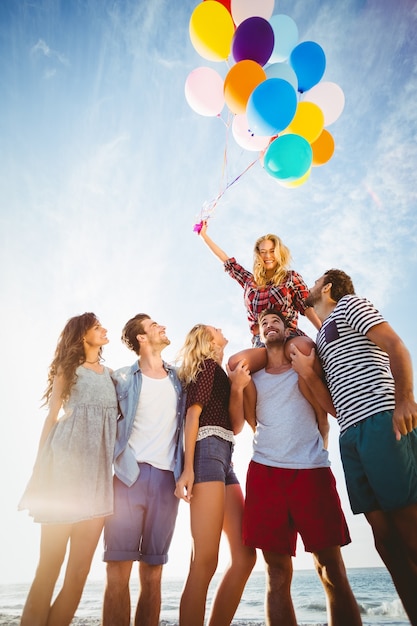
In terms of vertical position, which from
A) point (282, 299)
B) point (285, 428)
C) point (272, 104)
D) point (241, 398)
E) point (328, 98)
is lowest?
point (285, 428)

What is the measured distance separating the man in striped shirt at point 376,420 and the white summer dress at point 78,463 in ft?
4.92

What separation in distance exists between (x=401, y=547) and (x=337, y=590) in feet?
1.54

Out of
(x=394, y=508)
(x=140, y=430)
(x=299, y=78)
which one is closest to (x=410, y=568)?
(x=394, y=508)

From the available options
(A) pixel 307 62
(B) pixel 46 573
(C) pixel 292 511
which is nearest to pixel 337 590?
(C) pixel 292 511

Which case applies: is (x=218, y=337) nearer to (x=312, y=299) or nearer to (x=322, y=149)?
(x=312, y=299)

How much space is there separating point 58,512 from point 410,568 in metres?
2.09

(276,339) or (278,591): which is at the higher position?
(276,339)

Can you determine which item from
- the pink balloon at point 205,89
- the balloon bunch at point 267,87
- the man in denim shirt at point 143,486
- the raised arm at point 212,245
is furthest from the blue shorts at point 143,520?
the pink balloon at point 205,89

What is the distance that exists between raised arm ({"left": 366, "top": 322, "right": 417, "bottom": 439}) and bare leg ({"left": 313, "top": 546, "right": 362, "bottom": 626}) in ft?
2.99

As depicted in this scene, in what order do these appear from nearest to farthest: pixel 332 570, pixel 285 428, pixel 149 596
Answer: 1. pixel 332 570
2. pixel 149 596
3. pixel 285 428

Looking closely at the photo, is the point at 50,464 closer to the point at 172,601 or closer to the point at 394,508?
the point at 394,508

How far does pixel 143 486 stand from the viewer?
2.70m

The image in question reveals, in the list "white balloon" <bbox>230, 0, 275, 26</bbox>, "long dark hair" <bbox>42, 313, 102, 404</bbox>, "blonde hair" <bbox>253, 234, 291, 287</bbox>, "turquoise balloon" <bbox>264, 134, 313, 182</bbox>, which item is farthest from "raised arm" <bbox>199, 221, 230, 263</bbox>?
"white balloon" <bbox>230, 0, 275, 26</bbox>

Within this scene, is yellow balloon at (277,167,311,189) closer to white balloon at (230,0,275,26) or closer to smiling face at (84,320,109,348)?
white balloon at (230,0,275,26)
